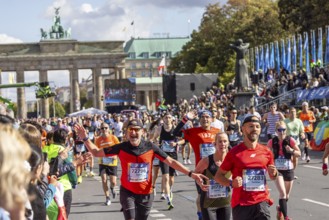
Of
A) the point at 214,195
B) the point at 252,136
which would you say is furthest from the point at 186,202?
the point at 252,136

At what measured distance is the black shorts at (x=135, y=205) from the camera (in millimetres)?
10125

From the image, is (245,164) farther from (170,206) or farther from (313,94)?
(313,94)

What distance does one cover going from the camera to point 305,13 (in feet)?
203

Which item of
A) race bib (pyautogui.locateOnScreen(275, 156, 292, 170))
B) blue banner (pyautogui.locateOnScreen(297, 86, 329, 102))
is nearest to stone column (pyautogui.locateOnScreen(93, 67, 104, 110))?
blue banner (pyautogui.locateOnScreen(297, 86, 329, 102))

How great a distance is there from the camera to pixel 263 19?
78.9 metres

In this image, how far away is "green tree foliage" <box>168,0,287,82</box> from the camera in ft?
258

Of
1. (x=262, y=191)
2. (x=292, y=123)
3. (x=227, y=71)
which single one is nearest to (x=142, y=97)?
(x=227, y=71)

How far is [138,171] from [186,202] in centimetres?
642

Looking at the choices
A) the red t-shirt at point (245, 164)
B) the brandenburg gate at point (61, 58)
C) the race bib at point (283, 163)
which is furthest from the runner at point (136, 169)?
the brandenburg gate at point (61, 58)

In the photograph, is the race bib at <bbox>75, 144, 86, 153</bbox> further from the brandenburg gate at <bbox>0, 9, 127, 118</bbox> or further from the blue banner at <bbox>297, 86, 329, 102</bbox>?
the brandenburg gate at <bbox>0, 9, 127, 118</bbox>

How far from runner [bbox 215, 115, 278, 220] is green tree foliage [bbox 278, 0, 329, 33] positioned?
5003 centimetres

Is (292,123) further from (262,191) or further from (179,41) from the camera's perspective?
(179,41)

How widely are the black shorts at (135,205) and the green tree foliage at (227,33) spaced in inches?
2677

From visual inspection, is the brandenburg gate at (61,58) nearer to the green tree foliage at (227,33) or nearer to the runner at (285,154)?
the green tree foliage at (227,33)
